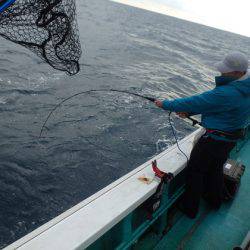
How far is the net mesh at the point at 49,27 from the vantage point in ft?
9.73

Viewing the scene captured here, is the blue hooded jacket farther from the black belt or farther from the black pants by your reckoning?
the black pants

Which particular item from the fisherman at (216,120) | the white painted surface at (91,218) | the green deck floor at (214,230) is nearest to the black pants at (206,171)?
the fisherman at (216,120)

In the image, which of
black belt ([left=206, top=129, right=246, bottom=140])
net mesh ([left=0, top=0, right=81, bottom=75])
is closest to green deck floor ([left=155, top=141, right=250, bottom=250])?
black belt ([left=206, top=129, right=246, bottom=140])

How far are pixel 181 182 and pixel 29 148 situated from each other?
15.9ft

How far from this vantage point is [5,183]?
22.0ft

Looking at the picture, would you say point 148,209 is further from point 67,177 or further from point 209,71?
point 209,71

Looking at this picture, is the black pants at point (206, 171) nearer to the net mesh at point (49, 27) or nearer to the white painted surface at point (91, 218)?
the white painted surface at point (91, 218)

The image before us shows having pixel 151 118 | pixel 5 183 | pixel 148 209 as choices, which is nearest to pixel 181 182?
pixel 148 209

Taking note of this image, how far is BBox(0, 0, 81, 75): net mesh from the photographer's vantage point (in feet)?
9.73

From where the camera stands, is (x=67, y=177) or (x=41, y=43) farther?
(x=67, y=177)

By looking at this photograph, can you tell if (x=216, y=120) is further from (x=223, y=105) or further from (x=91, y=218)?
(x=91, y=218)

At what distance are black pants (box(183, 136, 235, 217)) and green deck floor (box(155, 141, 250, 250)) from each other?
177 mm

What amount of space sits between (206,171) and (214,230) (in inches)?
31.6

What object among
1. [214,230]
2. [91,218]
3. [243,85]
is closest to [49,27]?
[91,218]
